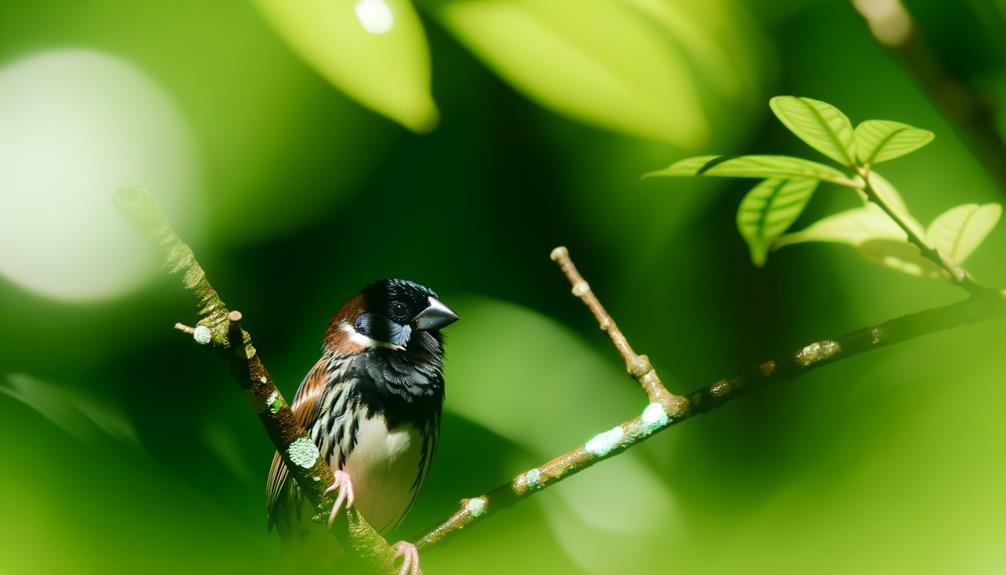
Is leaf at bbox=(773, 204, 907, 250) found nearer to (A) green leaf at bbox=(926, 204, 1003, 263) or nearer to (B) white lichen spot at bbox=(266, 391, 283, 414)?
(A) green leaf at bbox=(926, 204, 1003, 263)

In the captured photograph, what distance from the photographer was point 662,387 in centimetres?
52

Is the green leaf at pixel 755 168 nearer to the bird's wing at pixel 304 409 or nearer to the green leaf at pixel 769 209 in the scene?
the green leaf at pixel 769 209

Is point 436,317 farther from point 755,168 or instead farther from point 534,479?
point 755,168

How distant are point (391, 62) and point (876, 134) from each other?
0.98ft

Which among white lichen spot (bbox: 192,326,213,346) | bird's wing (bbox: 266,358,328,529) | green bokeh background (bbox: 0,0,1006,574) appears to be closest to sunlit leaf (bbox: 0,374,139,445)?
green bokeh background (bbox: 0,0,1006,574)

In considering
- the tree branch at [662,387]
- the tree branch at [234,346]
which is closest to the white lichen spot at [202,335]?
the tree branch at [234,346]

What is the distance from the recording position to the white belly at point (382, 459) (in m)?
0.71

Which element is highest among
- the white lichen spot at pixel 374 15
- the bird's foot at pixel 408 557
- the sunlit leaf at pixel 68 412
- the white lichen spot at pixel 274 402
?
the white lichen spot at pixel 374 15

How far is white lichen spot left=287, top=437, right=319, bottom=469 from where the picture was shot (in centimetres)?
49

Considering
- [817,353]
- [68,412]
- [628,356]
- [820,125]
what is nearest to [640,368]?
[628,356]

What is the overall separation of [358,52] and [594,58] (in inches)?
6.1

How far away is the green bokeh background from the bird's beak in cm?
4

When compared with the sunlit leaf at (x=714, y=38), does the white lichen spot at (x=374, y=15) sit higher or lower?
higher

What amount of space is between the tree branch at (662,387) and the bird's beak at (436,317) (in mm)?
206
